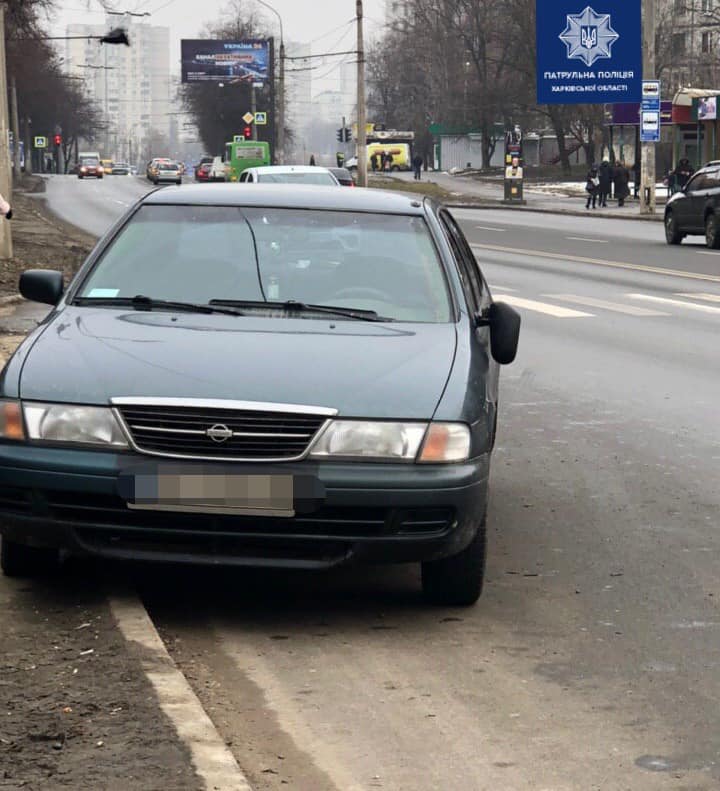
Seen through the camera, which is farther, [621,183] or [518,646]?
[621,183]

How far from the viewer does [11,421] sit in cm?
559

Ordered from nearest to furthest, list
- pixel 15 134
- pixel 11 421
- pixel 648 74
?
1. pixel 11 421
2. pixel 648 74
3. pixel 15 134

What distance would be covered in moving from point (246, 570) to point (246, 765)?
7.10 ft

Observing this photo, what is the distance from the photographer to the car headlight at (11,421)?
5562mm

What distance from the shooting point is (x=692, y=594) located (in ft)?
20.3

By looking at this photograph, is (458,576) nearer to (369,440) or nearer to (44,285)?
(369,440)

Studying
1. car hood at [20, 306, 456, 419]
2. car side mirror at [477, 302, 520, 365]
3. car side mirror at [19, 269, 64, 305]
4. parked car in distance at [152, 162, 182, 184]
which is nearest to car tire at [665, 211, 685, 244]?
car side mirror at [477, 302, 520, 365]

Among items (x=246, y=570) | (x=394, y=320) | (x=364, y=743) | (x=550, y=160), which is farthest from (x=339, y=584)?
(x=550, y=160)

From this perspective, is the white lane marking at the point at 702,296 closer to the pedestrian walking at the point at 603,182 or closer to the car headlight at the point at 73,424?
the car headlight at the point at 73,424

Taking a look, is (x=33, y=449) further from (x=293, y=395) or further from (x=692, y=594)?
(x=692, y=594)

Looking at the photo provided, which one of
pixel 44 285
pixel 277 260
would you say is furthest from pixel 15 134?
pixel 277 260

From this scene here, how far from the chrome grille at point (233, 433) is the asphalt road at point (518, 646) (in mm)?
637

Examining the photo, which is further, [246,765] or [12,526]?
[12,526]

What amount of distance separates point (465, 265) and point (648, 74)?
133ft
